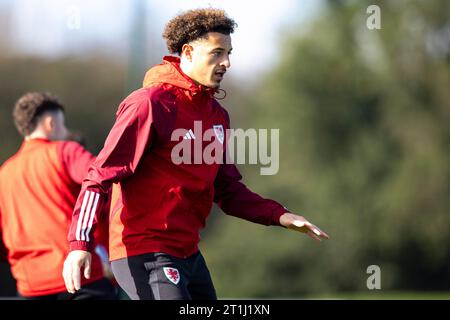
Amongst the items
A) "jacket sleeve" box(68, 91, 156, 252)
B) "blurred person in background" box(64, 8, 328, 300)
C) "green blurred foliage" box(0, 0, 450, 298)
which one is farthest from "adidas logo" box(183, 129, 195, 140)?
"green blurred foliage" box(0, 0, 450, 298)

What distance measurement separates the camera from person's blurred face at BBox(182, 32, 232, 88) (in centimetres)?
470

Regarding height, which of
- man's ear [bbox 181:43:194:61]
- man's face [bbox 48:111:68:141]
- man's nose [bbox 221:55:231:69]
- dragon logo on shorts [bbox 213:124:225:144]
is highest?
man's ear [bbox 181:43:194:61]

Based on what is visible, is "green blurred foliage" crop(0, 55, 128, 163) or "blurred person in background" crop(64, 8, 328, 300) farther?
"green blurred foliage" crop(0, 55, 128, 163)

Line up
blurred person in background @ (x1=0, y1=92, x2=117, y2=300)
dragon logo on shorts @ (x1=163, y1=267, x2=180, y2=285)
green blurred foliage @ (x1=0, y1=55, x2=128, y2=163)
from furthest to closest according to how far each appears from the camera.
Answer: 1. green blurred foliage @ (x1=0, y1=55, x2=128, y2=163)
2. blurred person in background @ (x1=0, y1=92, x2=117, y2=300)
3. dragon logo on shorts @ (x1=163, y1=267, x2=180, y2=285)

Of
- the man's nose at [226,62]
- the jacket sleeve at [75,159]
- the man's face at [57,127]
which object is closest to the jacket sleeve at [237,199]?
the man's nose at [226,62]

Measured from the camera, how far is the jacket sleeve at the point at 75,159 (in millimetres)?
5793

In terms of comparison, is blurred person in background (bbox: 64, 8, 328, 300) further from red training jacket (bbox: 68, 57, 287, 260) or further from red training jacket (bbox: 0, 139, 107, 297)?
red training jacket (bbox: 0, 139, 107, 297)

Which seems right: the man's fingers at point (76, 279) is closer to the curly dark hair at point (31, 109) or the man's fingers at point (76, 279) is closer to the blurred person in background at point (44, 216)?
the blurred person in background at point (44, 216)

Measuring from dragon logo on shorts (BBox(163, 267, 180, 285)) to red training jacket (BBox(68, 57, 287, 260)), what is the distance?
98 millimetres

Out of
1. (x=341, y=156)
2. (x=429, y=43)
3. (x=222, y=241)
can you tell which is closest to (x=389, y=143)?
(x=341, y=156)

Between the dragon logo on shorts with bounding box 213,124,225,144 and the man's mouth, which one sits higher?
the man's mouth
